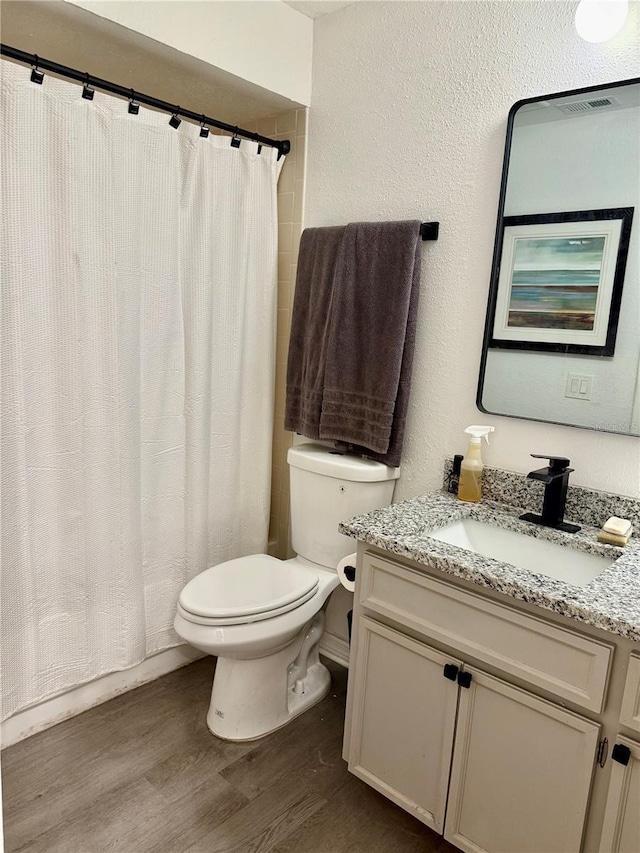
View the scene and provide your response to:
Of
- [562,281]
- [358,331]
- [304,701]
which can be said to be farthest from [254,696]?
[562,281]

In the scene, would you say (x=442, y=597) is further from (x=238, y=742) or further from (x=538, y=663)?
(x=238, y=742)

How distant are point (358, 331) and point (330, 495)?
21.7 inches

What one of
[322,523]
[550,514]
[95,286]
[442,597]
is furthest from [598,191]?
[95,286]

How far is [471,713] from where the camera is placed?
141 centimetres

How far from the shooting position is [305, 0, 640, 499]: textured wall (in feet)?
5.32

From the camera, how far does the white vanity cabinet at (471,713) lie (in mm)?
1259

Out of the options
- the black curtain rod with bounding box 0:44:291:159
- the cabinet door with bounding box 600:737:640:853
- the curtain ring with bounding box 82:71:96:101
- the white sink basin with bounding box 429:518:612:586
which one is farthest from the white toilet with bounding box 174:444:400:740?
the curtain ring with bounding box 82:71:96:101

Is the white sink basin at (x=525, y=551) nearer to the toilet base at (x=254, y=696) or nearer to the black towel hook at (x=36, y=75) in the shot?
the toilet base at (x=254, y=696)

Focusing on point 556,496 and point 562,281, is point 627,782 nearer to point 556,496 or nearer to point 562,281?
point 556,496

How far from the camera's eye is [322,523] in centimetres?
208

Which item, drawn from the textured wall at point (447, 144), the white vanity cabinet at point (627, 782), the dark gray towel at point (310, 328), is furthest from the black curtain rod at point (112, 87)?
the white vanity cabinet at point (627, 782)

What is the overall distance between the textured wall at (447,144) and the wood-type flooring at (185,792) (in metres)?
0.90

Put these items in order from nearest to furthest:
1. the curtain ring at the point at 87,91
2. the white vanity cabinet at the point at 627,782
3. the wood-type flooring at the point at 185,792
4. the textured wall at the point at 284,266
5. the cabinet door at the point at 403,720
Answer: the white vanity cabinet at the point at 627,782 → the cabinet door at the point at 403,720 → the wood-type flooring at the point at 185,792 → the curtain ring at the point at 87,91 → the textured wall at the point at 284,266

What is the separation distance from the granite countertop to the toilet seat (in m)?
0.43
